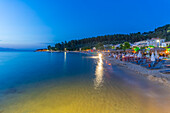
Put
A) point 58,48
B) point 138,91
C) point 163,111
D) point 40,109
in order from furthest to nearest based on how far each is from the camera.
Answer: point 58,48
point 138,91
point 40,109
point 163,111

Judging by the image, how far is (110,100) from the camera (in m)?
4.54

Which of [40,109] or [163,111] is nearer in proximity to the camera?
[163,111]

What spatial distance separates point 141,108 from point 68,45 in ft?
390

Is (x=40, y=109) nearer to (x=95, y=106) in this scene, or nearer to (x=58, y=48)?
(x=95, y=106)

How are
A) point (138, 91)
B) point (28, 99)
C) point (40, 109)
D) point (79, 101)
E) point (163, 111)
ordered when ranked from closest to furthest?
point (163, 111) < point (40, 109) < point (79, 101) < point (28, 99) < point (138, 91)

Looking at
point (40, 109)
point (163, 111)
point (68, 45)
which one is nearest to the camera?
point (163, 111)

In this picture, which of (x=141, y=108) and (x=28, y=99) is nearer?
(x=141, y=108)

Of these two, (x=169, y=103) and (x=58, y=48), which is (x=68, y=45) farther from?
(x=169, y=103)

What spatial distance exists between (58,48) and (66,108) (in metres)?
130

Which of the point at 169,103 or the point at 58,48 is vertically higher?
the point at 58,48

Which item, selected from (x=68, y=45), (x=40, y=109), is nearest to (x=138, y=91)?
(x=40, y=109)

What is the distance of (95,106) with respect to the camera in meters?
4.11

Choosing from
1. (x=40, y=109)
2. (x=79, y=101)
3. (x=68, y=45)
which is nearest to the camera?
(x=40, y=109)

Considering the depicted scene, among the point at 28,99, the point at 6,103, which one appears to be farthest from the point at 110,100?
the point at 6,103
